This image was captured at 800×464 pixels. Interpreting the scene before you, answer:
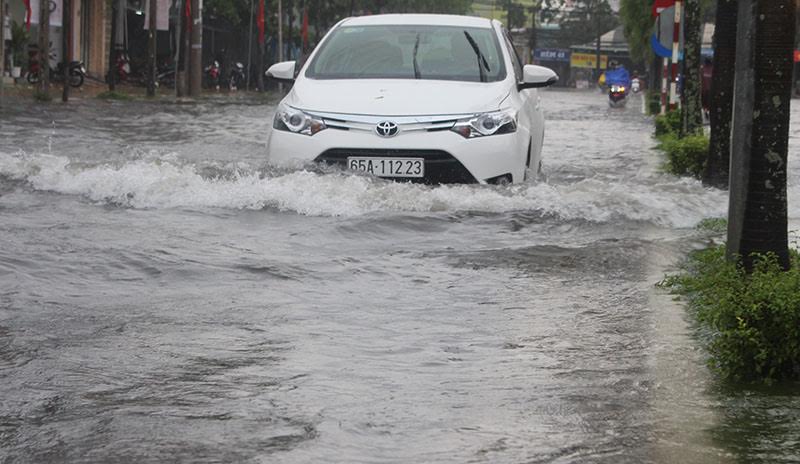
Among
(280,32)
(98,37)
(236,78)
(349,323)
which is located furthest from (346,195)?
(280,32)

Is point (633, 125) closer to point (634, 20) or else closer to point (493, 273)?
point (634, 20)

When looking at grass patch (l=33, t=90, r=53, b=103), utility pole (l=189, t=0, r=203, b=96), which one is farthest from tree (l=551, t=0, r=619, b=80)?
grass patch (l=33, t=90, r=53, b=103)

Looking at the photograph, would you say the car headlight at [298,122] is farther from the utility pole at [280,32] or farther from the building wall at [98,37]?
the utility pole at [280,32]

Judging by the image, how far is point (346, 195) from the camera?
9.87 m

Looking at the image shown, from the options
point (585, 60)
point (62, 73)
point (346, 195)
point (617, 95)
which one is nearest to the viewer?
point (346, 195)

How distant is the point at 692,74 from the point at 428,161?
8.72 metres

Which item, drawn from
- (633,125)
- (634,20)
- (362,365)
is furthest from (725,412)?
(634,20)

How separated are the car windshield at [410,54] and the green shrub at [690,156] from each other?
12.1 feet

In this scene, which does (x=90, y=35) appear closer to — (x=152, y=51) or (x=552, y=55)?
(x=152, y=51)

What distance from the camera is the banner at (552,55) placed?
139000 millimetres

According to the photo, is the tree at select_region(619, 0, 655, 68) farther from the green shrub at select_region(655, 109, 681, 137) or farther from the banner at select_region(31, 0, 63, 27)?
the green shrub at select_region(655, 109, 681, 137)

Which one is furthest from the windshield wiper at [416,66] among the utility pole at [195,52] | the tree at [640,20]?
the tree at [640,20]

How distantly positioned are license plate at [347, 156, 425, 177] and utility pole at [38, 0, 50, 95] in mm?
20255

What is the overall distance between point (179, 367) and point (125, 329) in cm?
77
